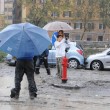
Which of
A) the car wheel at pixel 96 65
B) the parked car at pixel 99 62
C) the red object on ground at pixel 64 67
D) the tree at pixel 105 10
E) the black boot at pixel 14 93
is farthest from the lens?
the tree at pixel 105 10

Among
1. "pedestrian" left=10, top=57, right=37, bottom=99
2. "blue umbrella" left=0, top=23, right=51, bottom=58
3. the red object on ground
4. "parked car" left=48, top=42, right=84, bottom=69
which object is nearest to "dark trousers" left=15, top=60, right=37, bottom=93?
"pedestrian" left=10, top=57, right=37, bottom=99

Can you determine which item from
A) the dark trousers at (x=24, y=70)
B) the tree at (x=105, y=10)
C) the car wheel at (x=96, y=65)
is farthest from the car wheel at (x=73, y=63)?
the tree at (x=105, y=10)

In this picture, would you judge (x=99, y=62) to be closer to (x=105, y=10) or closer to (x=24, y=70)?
(x=24, y=70)

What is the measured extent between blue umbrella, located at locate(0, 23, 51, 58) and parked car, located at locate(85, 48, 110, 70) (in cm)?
1154

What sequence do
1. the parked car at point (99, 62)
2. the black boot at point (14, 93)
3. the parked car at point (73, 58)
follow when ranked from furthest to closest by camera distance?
the parked car at point (73, 58) → the parked car at point (99, 62) → the black boot at point (14, 93)

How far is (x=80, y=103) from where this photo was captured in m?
10.2

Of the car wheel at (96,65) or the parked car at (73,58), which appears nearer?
the car wheel at (96,65)

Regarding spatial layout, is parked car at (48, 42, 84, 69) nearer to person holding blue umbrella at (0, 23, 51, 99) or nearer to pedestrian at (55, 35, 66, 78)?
pedestrian at (55, 35, 66, 78)

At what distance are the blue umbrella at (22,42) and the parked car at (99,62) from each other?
11.5 meters

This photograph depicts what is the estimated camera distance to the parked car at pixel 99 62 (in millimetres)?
21312

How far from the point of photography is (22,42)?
9.83 m

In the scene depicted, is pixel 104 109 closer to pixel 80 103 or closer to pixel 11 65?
pixel 80 103

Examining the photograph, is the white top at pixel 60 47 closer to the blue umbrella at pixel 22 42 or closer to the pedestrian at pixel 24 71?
the pedestrian at pixel 24 71

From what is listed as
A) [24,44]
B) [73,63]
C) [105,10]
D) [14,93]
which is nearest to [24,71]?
[14,93]
